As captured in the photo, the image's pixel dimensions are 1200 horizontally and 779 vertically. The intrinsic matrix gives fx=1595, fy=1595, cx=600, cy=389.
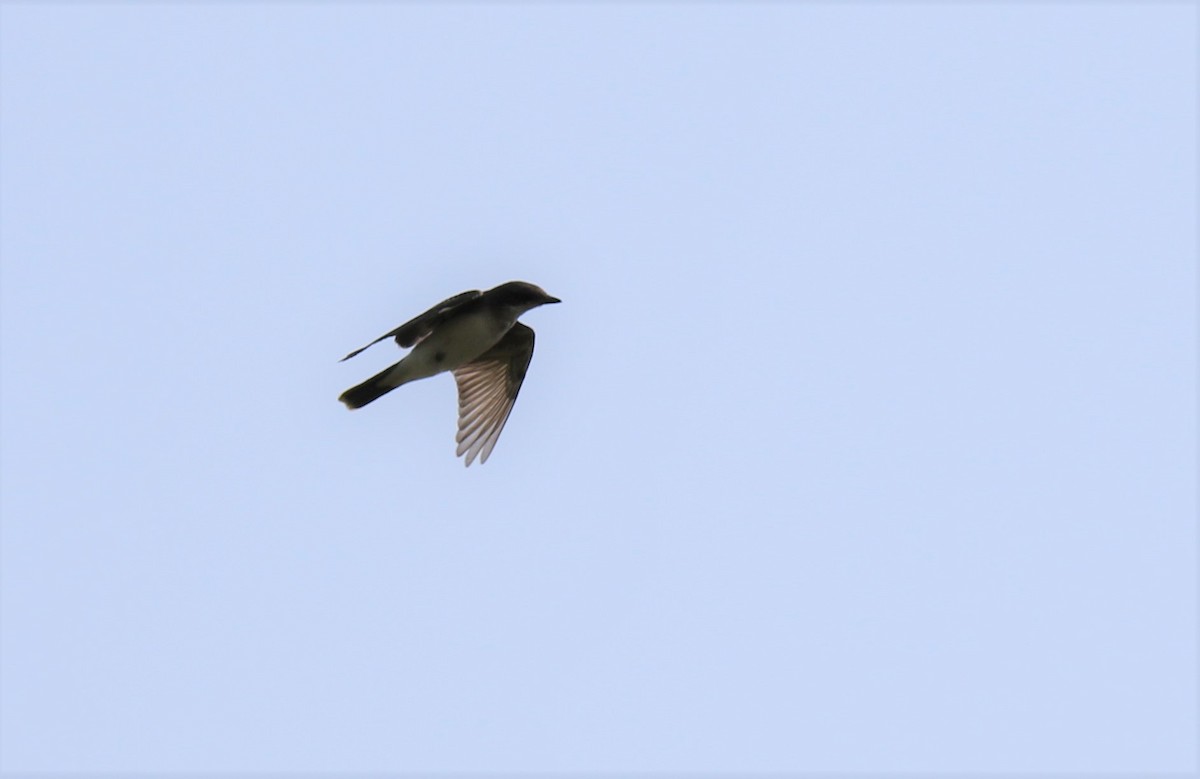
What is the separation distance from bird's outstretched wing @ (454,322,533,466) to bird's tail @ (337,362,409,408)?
0.83 m

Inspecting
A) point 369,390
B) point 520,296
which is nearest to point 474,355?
point 520,296

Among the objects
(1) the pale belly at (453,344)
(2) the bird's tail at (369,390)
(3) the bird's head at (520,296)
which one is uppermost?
(3) the bird's head at (520,296)

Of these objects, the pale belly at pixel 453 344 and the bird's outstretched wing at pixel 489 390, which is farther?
the bird's outstretched wing at pixel 489 390

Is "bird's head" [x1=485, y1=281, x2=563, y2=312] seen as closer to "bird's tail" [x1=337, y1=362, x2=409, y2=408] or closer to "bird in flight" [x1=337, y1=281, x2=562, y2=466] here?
"bird in flight" [x1=337, y1=281, x2=562, y2=466]

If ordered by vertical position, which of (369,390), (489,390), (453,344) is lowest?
(369,390)

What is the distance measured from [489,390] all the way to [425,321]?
5.80ft

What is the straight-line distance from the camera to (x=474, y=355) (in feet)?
40.5

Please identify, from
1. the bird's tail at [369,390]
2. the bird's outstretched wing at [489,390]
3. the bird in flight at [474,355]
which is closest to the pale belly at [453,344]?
the bird in flight at [474,355]

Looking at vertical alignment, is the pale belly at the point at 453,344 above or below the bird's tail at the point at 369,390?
above

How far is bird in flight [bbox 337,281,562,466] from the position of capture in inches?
474

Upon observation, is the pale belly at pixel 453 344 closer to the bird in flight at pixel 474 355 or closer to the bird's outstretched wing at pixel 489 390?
the bird in flight at pixel 474 355

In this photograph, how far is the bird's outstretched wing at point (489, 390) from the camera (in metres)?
13.2

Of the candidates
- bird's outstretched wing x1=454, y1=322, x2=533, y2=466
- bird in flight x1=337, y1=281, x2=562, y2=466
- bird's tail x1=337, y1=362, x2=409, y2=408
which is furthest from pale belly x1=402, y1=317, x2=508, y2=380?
bird's outstretched wing x1=454, y1=322, x2=533, y2=466

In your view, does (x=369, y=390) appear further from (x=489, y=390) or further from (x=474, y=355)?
(x=489, y=390)
